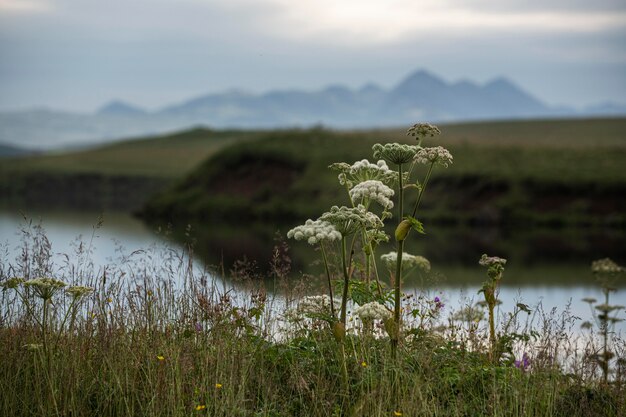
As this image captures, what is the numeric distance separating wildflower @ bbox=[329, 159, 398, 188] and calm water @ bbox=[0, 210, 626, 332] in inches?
349

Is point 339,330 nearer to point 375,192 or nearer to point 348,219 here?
point 348,219

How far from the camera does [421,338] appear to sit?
813 centimetres

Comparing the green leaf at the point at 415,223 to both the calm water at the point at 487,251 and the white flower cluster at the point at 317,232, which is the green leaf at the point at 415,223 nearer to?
the white flower cluster at the point at 317,232

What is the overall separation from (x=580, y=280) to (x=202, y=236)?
22.4m

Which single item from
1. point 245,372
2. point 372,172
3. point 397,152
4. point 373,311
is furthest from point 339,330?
point 372,172

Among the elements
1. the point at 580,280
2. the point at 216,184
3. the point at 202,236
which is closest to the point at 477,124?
the point at 216,184

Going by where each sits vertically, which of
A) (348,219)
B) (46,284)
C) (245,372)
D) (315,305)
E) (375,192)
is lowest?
(245,372)

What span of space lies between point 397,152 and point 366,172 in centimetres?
77

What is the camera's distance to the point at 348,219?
7133 millimetres

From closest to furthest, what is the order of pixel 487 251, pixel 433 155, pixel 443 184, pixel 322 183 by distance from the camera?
pixel 433 155 → pixel 487 251 → pixel 443 184 → pixel 322 183

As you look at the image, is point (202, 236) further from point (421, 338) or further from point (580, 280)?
point (421, 338)

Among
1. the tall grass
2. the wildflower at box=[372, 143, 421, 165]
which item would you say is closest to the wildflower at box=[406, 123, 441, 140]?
the wildflower at box=[372, 143, 421, 165]

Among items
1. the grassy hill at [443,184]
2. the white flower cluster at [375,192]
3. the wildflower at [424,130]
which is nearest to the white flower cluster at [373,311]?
the white flower cluster at [375,192]

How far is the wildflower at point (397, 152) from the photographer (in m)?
7.59
